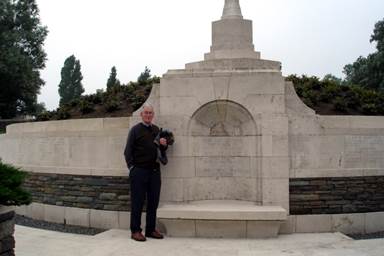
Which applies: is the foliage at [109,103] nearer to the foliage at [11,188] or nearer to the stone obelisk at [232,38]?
the stone obelisk at [232,38]

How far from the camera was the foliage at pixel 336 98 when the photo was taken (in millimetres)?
9801

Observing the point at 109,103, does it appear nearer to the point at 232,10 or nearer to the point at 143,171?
the point at 232,10

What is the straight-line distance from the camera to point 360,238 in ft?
23.3

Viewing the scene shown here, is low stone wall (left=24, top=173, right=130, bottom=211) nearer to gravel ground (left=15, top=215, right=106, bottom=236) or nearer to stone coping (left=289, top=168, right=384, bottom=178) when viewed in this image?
gravel ground (left=15, top=215, right=106, bottom=236)

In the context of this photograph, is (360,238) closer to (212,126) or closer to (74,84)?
(212,126)

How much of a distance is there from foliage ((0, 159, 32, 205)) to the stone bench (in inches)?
94.7

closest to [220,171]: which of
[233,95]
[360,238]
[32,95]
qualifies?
[233,95]

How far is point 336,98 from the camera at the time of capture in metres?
10.4

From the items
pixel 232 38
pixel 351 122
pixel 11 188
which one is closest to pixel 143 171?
pixel 11 188

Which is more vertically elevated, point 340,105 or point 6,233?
point 340,105

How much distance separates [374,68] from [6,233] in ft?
83.8

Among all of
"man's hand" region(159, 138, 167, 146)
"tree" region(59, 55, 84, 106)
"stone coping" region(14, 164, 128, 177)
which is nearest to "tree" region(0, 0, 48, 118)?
"stone coping" region(14, 164, 128, 177)

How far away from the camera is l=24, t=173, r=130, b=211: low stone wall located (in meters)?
7.70

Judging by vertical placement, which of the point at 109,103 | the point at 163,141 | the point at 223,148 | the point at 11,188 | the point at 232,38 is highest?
the point at 232,38
